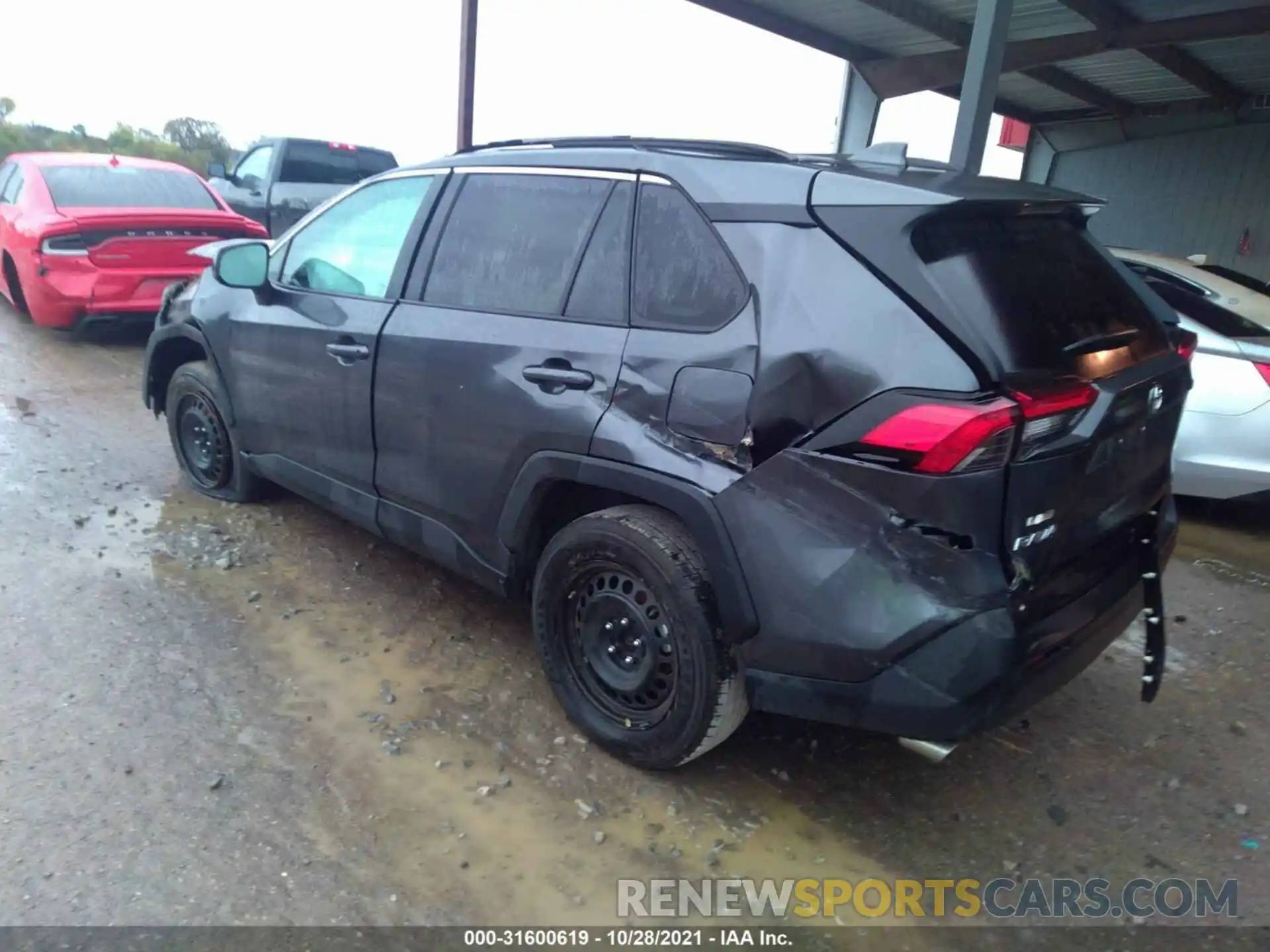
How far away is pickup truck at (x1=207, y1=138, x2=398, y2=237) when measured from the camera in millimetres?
10227

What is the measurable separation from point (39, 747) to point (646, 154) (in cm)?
270

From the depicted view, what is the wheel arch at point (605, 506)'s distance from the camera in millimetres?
2580

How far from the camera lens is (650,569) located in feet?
8.91

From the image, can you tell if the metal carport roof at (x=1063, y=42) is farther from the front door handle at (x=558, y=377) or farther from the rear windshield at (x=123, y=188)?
the front door handle at (x=558, y=377)

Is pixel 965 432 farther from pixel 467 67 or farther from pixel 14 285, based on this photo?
pixel 14 285

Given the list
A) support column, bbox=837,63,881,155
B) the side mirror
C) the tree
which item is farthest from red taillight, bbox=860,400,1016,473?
the tree

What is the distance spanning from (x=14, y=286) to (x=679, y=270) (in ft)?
25.1

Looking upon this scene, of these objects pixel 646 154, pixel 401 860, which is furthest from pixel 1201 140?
pixel 401 860

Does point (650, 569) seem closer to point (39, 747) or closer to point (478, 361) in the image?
point (478, 361)

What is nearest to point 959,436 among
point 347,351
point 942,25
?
point 347,351

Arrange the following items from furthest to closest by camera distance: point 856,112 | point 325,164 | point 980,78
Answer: point 856,112 → point 325,164 → point 980,78

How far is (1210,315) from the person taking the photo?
5.25 m

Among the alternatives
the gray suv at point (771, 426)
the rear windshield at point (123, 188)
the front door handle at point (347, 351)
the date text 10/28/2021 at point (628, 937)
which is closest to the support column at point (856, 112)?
the rear windshield at point (123, 188)

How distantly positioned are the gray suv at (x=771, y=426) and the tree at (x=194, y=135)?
790 inches
